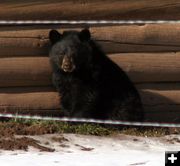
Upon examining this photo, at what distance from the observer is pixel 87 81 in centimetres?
559

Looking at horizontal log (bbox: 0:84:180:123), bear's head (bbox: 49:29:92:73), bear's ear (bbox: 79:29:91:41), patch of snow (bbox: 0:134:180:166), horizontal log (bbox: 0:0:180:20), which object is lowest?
patch of snow (bbox: 0:134:180:166)

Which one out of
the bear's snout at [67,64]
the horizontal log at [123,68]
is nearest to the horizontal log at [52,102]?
the horizontal log at [123,68]

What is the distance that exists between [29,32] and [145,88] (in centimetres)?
161

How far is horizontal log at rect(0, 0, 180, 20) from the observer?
5.63m

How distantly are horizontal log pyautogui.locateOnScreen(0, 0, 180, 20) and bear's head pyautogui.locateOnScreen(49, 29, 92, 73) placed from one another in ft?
1.06

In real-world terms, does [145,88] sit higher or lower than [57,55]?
lower

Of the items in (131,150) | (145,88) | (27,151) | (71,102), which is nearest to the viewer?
(27,151)

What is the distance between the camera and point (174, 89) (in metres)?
6.14

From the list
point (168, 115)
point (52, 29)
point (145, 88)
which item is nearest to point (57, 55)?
point (52, 29)

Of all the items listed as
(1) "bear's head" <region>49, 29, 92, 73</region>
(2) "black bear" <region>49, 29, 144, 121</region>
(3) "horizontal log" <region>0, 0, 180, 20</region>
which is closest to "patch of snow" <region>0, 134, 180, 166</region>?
(2) "black bear" <region>49, 29, 144, 121</region>

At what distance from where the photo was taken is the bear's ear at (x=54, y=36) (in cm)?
546

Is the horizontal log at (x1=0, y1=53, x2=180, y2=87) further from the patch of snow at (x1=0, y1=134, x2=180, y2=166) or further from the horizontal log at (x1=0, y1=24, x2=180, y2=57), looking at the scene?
the patch of snow at (x1=0, y1=134, x2=180, y2=166)

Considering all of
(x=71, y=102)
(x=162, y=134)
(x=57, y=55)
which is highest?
(x=57, y=55)

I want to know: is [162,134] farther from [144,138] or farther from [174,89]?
[174,89]
